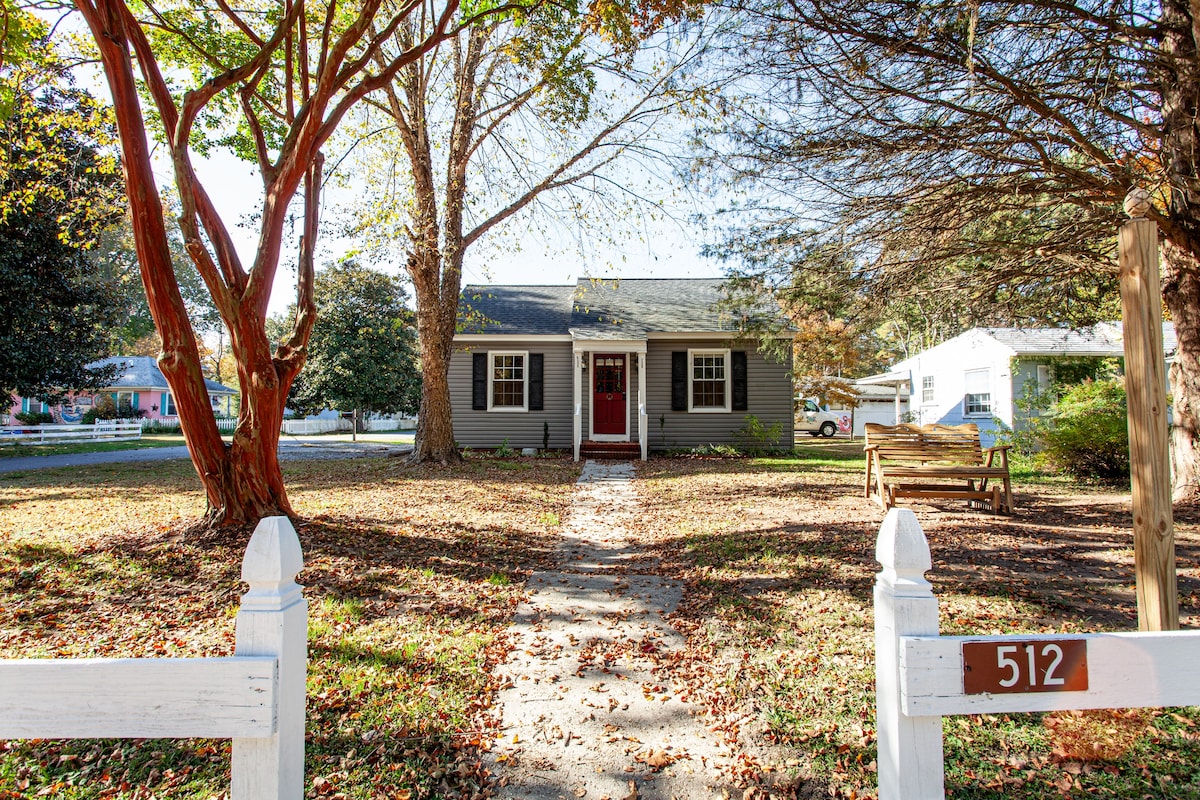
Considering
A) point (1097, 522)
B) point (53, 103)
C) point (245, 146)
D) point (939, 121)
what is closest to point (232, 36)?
point (245, 146)

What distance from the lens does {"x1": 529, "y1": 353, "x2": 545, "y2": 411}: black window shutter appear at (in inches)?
640

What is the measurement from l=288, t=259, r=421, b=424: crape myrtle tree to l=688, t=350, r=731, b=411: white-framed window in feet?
45.7

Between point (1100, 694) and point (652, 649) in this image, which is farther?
point (652, 649)

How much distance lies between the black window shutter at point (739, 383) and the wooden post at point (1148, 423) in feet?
44.7

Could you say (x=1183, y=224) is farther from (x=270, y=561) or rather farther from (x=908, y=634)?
(x=270, y=561)

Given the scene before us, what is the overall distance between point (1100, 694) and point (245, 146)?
402 inches

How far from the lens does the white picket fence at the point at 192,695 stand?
4.85 ft

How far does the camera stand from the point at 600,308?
57.8ft

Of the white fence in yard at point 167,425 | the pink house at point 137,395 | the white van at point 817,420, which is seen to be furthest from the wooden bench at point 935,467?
the pink house at point 137,395

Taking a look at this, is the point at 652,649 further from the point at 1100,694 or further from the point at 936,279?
the point at 936,279

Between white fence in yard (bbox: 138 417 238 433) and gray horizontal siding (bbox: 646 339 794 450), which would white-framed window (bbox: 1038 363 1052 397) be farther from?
white fence in yard (bbox: 138 417 238 433)

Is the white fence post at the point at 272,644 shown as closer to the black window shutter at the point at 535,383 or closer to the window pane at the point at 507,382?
the black window shutter at the point at 535,383

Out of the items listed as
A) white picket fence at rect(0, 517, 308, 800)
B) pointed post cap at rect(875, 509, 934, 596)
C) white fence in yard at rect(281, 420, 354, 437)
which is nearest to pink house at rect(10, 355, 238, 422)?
white fence in yard at rect(281, 420, 354, 437)

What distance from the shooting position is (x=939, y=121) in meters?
6.52
